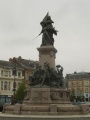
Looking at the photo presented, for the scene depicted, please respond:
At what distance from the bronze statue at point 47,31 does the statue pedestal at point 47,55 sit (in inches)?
35.5

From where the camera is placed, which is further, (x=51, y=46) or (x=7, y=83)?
(x=7, y=83)

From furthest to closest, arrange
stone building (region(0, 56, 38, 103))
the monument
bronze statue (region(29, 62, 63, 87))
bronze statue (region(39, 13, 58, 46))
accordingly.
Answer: stone building (region(0, 56, 38, 103))
bronze statue (region(39, 13, 58, 46))
bronze statue (region(29, 62, 63, 87))
the monument

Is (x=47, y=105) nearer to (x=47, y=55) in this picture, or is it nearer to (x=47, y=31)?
(x=47, y=55)

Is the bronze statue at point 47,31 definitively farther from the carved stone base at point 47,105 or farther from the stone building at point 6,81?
the stone building at point 6,81

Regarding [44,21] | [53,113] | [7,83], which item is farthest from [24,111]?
[7,83]

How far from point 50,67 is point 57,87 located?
7.26 feet

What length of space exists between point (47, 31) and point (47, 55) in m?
2.94

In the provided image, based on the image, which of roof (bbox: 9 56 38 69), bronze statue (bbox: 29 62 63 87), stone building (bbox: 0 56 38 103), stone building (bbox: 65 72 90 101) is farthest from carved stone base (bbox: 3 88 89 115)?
stone building (bbox: 65 72 90 101)

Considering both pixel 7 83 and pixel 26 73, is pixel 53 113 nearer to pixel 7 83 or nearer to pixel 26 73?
pixel 7 83

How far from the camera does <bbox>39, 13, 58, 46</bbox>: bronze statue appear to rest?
111 feet

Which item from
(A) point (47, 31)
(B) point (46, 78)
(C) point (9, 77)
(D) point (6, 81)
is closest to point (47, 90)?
(B) point (46, 78)

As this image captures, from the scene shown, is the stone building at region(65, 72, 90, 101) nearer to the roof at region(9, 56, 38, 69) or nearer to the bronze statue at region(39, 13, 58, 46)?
the roof at region(9, 56, 38, 69)

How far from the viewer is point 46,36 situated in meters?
34.0

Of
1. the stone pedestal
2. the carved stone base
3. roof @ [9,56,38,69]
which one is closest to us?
the carved stone base
